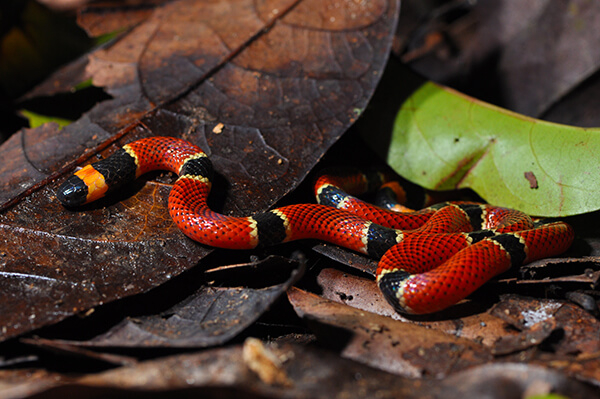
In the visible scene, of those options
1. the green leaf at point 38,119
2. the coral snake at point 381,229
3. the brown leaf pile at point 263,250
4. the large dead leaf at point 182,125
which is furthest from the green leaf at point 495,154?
the green leaf at point 38,119

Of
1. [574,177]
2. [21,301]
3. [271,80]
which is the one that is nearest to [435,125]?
[574,177]

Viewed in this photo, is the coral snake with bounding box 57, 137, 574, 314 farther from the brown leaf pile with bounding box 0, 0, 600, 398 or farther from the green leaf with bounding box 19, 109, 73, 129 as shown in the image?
the green leaf with bounding box 19, 109, 73, 129

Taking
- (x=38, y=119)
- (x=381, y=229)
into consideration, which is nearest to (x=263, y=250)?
(x=381, y=229)

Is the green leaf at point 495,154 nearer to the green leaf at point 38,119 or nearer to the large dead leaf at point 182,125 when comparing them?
the large dead leaf at point 182,125

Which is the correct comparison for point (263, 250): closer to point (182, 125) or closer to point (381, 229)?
point (381, 229)

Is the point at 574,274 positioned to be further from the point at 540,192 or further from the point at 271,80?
the point at 271,80
